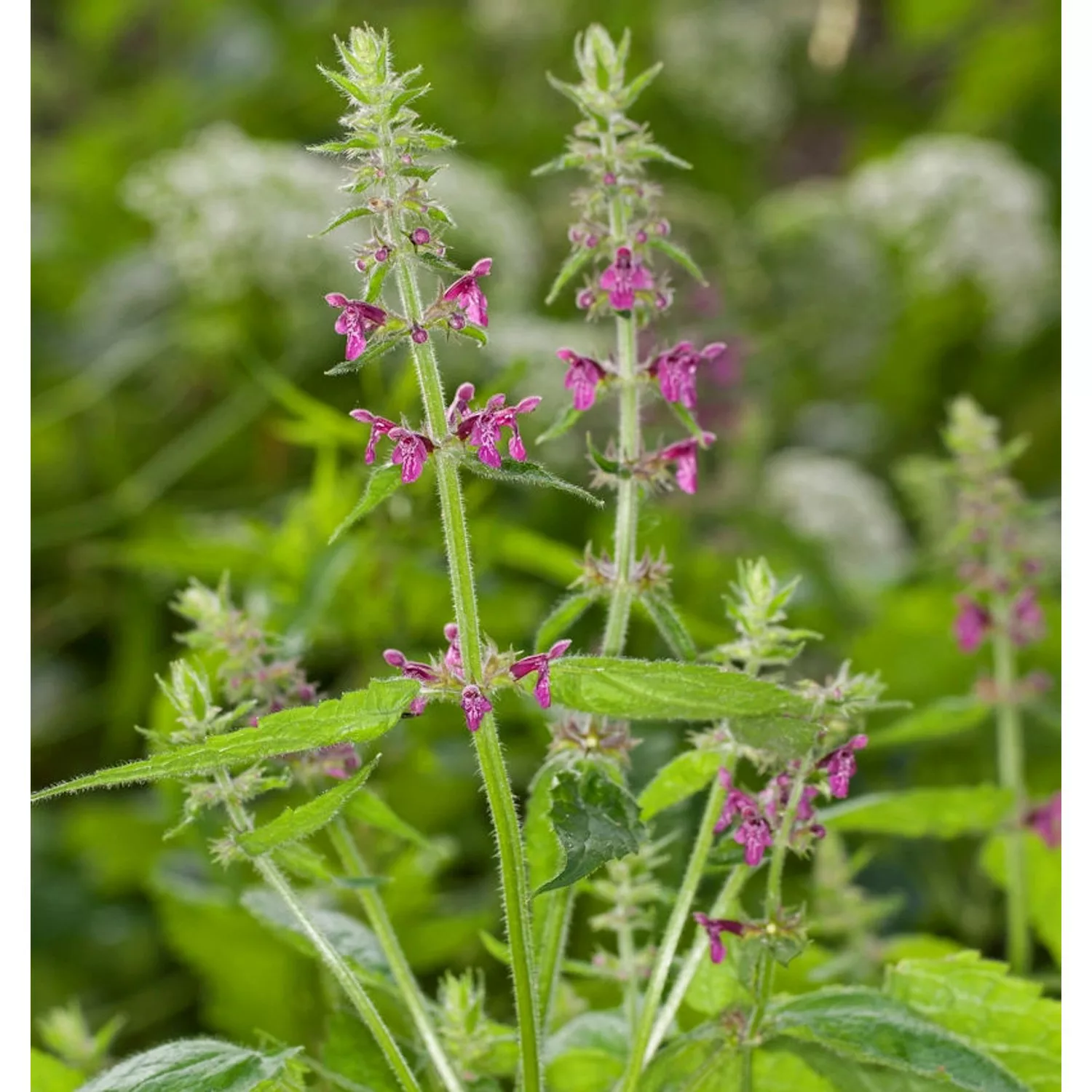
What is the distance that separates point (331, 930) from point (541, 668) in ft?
0.48

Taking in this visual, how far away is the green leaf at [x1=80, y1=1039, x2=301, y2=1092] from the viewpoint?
0.29m

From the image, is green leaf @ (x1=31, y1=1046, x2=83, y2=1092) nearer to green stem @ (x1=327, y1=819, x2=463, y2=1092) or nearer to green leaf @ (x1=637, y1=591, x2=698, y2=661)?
green stem @ (x1=327, y1=819, x2=463, y2=1092)

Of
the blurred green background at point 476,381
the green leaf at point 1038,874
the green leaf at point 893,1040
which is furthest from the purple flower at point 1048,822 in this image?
the green leaf at point 893,1040

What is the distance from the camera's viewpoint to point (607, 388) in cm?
33

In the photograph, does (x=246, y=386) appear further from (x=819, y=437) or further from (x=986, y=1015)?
(x=986, y=1015)

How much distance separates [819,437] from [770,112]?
39 cm

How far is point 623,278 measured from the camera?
1.02 ft

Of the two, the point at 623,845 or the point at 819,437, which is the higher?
the point at 819,437

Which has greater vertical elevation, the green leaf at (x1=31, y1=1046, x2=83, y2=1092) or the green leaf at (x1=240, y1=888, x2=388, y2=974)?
the green leaf at (x1=240, y1=888, x2=388, y2=974)

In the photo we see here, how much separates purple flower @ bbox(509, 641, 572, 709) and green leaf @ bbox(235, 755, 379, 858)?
34 millimetres

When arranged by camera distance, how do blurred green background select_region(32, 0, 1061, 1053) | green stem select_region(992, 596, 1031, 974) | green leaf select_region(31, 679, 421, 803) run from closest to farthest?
green leaf select_region(31, 679, 421, 803)
green stem select_region(992, 596, 1031, 974)
blurred green background select_region(32, 0, 1061, 1053)

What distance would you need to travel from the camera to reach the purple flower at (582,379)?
12.6 inches

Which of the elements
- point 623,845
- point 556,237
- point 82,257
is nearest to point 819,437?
point 556,237

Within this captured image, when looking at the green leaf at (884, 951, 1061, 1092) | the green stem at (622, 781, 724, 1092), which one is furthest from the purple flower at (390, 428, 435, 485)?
the green leaf at (884, 951, 1061, 1092)
